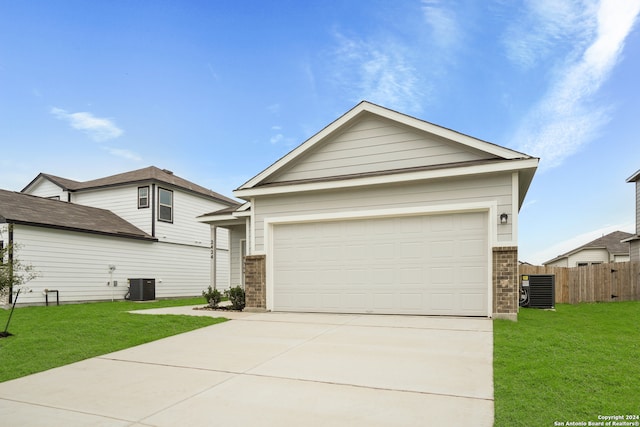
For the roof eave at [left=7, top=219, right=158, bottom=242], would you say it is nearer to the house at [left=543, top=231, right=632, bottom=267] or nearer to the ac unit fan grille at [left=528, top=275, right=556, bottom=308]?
the ac unit fan grille at [left=528, top=275, right=556, bottom=308]

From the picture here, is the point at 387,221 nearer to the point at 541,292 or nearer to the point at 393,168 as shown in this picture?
the point at 393,168

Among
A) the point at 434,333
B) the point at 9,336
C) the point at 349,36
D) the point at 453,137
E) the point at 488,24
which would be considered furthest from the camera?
the point at 349,36

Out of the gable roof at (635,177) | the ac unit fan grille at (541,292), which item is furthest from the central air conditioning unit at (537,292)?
the gable roof at (635,177)

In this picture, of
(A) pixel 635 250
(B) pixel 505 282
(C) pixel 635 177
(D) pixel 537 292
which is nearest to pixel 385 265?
(B) pixel 505 282

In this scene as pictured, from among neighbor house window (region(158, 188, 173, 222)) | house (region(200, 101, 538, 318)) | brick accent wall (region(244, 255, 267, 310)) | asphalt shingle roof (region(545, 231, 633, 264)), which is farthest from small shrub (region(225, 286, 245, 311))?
asphalt shingle roof (region(545, 231, 633, 264))

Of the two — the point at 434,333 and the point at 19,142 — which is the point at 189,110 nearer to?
the point at 19,142

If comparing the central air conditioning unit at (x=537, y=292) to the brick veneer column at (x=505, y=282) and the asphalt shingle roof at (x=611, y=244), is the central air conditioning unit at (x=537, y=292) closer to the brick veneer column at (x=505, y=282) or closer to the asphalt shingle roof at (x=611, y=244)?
the brick veneer column at (x=505, y=282)

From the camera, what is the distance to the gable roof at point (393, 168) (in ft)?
28.8

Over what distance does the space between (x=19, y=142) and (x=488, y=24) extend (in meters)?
18.6

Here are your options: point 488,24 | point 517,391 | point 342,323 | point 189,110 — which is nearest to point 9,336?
point 342,323

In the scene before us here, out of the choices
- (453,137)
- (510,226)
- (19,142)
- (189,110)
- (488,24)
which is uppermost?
(488,24)

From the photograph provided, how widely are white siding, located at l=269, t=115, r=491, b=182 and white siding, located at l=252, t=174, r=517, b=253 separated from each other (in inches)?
27.7

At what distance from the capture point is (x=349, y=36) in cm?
1405

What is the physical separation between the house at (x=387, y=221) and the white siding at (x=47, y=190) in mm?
15067
